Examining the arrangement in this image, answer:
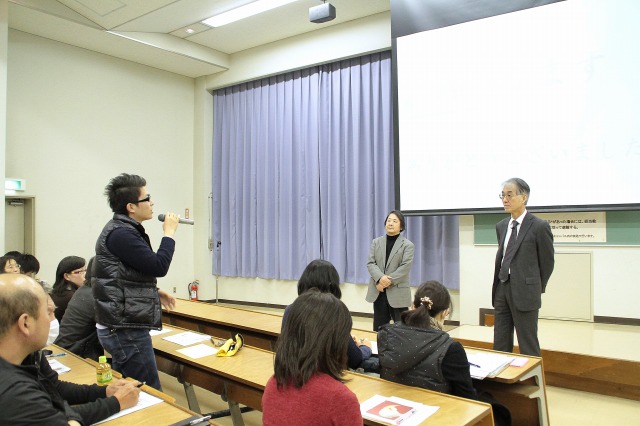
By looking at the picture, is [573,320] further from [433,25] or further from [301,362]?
[301,362]

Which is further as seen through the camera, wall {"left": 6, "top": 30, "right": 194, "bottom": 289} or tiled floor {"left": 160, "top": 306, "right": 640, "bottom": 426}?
→ wall {"left": 6, "top": 30, "right": 194, "bottom": 289}

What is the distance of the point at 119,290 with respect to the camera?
2141mm

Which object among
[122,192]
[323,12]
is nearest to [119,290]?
[122,192]

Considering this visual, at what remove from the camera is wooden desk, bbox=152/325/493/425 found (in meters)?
1.69

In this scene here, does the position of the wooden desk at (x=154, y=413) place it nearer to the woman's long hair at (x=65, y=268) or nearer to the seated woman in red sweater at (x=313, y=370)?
the seated woman in red sweater at (x=313, y=370)

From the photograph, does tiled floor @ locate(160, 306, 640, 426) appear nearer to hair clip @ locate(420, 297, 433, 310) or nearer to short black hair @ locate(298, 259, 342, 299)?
short black hair @ locate(298, 259, 342, 299)

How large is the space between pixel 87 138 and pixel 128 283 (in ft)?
→ 16.2

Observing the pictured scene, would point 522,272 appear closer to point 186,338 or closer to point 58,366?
point 186,338

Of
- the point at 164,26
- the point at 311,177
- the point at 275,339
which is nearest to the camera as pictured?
the point at 275,339

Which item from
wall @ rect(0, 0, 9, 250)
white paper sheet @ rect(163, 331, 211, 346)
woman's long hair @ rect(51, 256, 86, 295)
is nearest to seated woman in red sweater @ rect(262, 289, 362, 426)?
white paper sheet @ rect(163, 331, 211, 346)

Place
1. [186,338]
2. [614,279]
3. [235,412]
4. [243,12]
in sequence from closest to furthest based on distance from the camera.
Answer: [235,412]
[186,338]
[614,279]
[243,12]

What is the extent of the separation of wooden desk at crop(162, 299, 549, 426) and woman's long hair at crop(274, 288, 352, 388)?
1.12 metres

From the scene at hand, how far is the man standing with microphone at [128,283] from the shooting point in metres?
2.13

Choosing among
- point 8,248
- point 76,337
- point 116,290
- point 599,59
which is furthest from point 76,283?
point 599,59
